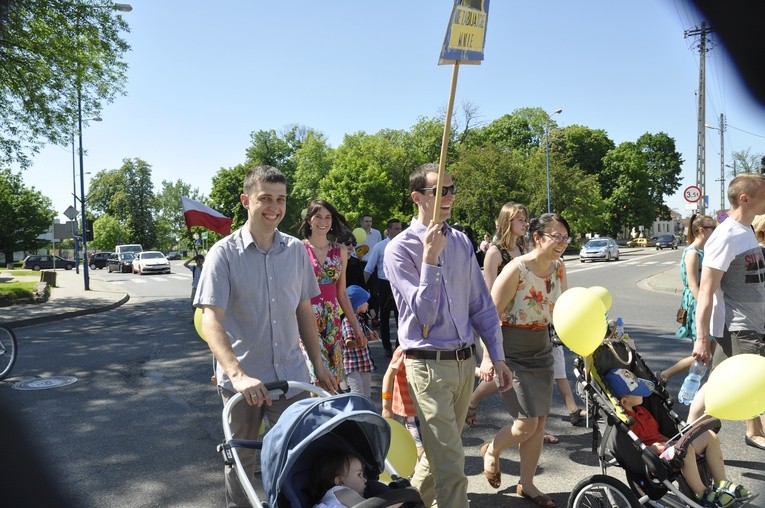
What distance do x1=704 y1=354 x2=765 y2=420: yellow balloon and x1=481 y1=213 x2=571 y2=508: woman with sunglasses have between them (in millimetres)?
1033

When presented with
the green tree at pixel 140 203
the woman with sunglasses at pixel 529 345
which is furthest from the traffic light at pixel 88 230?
the green tree at pixel 140 203

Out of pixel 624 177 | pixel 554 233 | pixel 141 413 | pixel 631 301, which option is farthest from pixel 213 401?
pixel 624 177

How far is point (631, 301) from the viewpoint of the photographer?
15430 millimetres

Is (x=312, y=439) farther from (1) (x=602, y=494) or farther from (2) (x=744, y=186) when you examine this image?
(2) (x=744, y=186)

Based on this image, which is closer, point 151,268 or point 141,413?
point 141,413

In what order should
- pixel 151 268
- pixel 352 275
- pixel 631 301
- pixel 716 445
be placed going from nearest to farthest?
pixel 716 445 < pixel 352 275 < pixel 631 301 < pixel 151 268

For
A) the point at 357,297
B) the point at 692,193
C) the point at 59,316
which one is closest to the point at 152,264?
the point at 59,316

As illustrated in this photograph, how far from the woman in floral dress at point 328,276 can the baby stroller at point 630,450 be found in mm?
1826

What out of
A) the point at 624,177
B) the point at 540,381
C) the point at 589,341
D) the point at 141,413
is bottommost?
the point at 141,413

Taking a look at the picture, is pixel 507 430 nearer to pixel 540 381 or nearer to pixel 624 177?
pixel 540 381

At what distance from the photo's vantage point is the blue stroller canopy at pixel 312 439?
2.21 m

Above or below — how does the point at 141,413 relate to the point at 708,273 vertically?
below

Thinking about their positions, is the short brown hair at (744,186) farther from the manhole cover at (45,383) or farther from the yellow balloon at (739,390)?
the manhole cover at (45,383)

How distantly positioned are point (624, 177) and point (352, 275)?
68.3 meters
